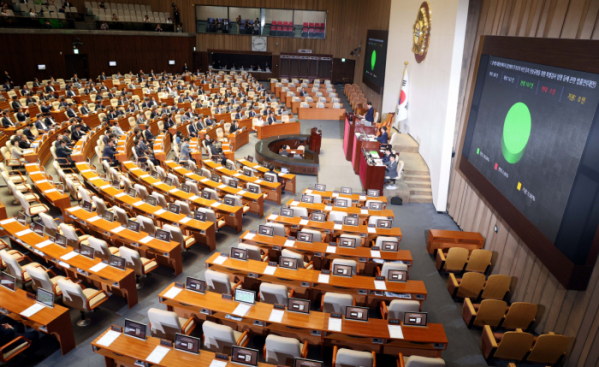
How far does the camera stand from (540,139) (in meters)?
6.38

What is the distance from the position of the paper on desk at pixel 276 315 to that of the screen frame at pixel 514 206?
13.4 ft

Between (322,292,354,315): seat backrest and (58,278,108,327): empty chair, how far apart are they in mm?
3541

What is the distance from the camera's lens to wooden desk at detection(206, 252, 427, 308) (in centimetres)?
618

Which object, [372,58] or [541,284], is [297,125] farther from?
[541,284]

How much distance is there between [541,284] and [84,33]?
89.4ft

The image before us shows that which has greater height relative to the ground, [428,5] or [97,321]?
[428,5]

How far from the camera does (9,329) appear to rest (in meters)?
5.11

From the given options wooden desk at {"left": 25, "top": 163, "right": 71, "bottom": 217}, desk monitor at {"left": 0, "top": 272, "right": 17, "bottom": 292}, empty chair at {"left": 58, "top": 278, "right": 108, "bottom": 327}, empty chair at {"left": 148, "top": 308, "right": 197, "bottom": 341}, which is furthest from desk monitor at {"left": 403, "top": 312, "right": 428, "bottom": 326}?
wooden desk at {"left": 25, "top": 163, "right": 71, "bottom": 217}

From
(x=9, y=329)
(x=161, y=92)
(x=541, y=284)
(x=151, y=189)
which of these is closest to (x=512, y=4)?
(x=541, y=284)

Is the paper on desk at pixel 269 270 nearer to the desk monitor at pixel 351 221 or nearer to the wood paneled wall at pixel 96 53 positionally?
the desk monitor at pixel 351 221

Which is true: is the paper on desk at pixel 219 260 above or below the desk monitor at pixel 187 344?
→ below

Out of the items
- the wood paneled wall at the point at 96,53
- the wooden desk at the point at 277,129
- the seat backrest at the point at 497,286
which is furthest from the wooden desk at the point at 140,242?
the wood paneled wall at the point at 96,53

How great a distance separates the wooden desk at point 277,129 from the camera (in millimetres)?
17250

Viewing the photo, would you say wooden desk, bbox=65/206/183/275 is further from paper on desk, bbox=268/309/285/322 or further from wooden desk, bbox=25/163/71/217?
paper on desk, bbox=268/309/285/322
